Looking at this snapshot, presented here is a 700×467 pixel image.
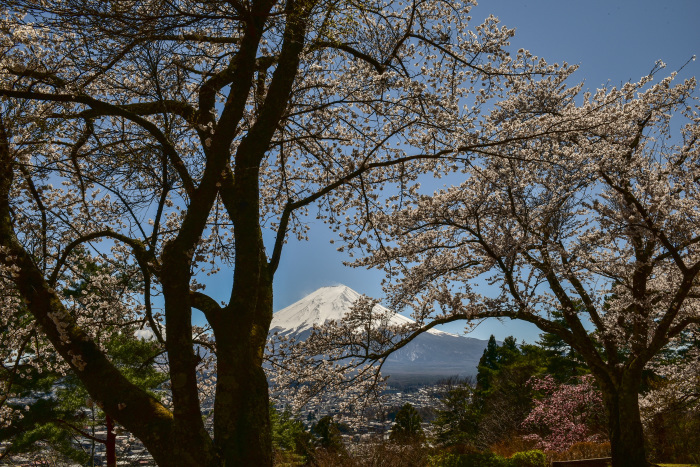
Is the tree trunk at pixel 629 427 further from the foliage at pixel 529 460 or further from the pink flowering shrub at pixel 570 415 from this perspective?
Result: the pink flowering shrub at pixel 570 415

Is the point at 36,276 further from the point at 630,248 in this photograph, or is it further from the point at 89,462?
the point at 89,462

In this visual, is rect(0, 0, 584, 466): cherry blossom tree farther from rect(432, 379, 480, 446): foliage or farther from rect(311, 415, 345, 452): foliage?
rect(432, 379, 480, 446): foliage

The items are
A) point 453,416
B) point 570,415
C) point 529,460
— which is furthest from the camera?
point 453,416

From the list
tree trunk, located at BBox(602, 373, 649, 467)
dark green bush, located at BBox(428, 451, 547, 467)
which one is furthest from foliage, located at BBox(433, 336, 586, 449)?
tree trunk, located at BBox(602, 373, 649, 467)

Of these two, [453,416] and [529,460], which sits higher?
[529,460]

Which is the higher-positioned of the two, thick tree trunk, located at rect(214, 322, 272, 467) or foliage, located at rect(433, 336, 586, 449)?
thick tree trunk, located at rect(214, 322, 272, 467)

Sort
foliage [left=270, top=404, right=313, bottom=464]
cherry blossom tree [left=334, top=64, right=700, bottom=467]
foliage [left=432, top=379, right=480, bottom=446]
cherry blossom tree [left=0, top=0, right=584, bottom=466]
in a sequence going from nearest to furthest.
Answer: cherry blossom tree [left=0, top=0, right=584, bottom=466] < cherry blossom tree [left=334, top=64, right=700, bottom=467] < foliage [left=270, top=404, right=313, bottom=464] < foliage [left=432, top=379, right=480, bottom=446]

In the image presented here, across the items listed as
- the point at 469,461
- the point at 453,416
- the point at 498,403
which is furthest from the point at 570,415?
the point at 469,461

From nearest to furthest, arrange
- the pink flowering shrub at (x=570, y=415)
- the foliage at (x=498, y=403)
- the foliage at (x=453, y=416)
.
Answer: the pink flowering shrub at (x=570, y=415) < the foliage at (x=498, y=403) < the foliage at (x=453, y=416)

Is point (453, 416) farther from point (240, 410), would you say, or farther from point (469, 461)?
point (240, 410)

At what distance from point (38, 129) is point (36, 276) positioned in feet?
4.86

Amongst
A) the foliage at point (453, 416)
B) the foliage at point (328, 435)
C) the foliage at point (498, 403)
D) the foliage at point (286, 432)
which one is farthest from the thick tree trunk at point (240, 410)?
the foliage at point (453, 416)

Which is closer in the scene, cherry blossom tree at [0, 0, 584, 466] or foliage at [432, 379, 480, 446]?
cherry blossom tree at [0, 0, 584, 466]

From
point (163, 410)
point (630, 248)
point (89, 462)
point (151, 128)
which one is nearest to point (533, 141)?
point (630, 248)
